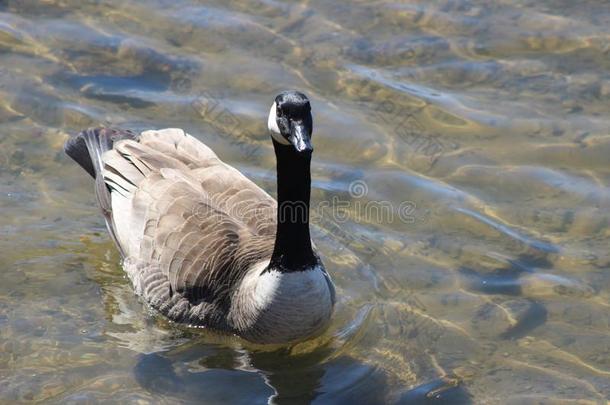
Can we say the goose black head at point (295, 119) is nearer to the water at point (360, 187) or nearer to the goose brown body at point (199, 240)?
the goose brown body at point (199, 240)

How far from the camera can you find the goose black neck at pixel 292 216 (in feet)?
22.3

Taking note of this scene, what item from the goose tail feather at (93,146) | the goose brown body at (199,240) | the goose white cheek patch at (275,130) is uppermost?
the goose white cheek patch at (275,130)

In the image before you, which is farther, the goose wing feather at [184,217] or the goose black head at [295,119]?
the goose wing feather at [184,217]

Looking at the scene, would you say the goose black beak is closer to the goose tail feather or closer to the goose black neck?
the goose black neck

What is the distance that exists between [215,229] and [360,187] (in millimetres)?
1990

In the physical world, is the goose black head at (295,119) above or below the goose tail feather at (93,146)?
above

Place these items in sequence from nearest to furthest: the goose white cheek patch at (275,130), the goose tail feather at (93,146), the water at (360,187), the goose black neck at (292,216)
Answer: the goose white cheek patch at (275,130), the goose black neck at (292,216), the water at (360,187), the goose tail feather at (93,146)

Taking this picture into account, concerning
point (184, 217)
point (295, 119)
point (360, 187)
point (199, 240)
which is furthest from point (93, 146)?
point (295, 119)

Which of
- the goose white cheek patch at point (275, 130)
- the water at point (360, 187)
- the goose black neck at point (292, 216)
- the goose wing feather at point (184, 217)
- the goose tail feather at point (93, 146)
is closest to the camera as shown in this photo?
the goose white cheek patch at point (275, 130)

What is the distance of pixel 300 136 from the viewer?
618 cm

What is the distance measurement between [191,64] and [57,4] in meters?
2.14

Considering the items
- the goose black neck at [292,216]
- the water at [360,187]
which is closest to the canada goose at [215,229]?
the goose black neck at [292,216]

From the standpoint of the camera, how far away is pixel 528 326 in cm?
732

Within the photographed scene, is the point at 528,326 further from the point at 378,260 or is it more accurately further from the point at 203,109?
the point at 203,109
